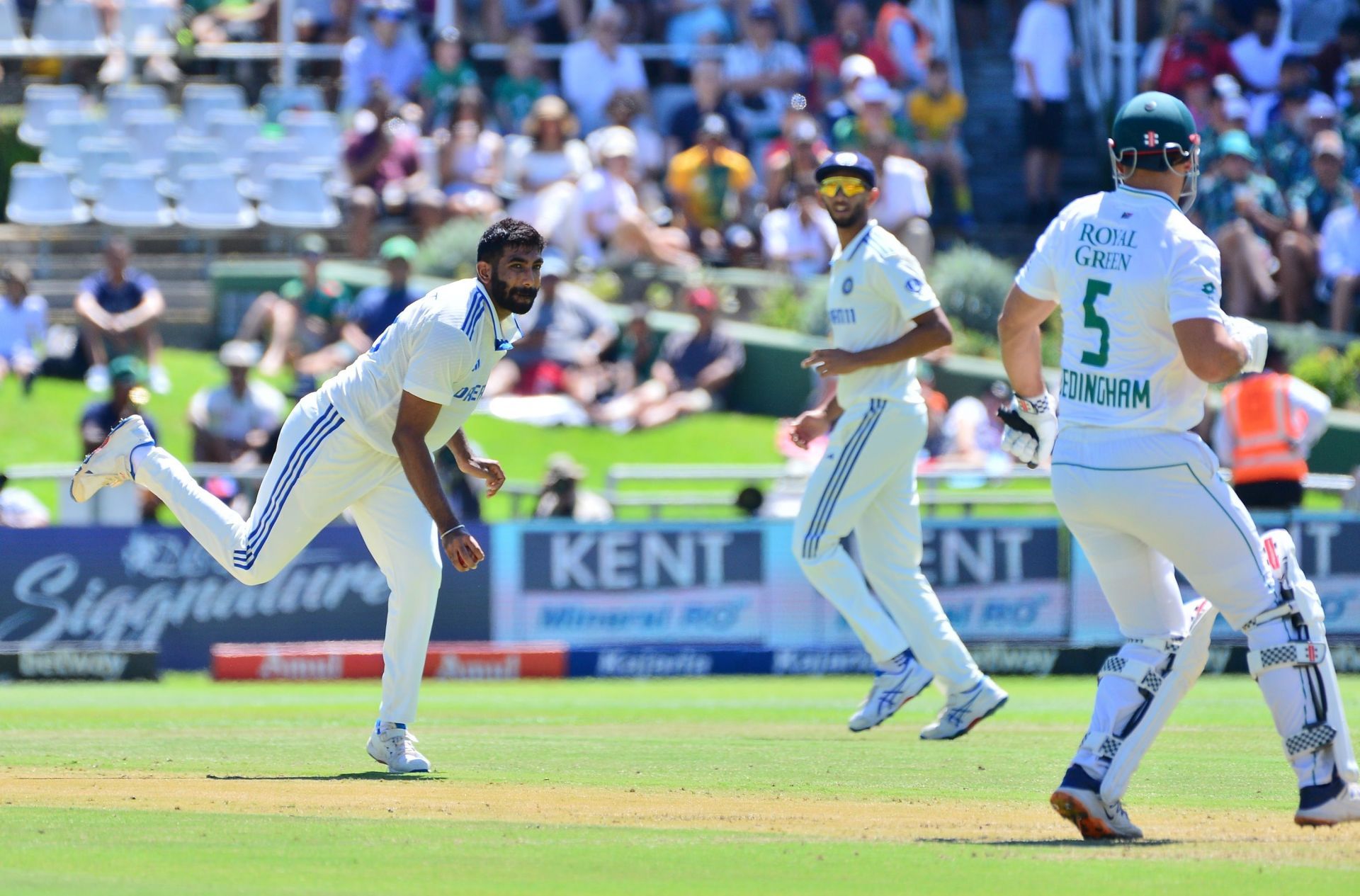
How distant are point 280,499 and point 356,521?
0.31m

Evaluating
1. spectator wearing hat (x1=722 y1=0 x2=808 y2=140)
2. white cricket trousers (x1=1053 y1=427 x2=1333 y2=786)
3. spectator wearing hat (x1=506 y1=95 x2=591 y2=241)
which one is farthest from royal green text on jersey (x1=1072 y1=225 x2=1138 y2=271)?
spectator wearing hat (x1=722 y1=0 x2=808 y2=140)

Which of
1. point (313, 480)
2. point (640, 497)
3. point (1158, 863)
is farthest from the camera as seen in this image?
point (640, 497)

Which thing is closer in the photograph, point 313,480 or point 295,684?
point 313,480

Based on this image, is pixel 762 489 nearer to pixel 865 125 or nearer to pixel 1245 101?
pixel 865 125

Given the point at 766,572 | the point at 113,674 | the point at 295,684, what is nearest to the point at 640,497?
the point at 766,572

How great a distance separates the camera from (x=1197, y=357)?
5883 millimetres

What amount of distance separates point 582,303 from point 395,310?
1927 mm

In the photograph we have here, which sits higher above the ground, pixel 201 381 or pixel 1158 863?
pixel 1158 863

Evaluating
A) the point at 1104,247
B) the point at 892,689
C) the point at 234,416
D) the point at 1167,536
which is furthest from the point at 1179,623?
the point at 234,416

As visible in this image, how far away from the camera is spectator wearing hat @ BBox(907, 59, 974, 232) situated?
859 inches

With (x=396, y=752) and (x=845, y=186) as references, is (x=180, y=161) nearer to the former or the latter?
(x=845, y=186)

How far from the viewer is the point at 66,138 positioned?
21266 millimetres

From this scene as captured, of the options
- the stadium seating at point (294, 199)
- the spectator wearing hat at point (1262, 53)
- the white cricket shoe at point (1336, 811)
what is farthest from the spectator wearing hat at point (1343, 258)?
the white cricket shoe at point (1336, 811)

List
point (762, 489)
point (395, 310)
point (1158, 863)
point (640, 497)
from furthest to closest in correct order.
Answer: point (395, 310), point (762, 489), point (640, 497), point (1158, 863)
